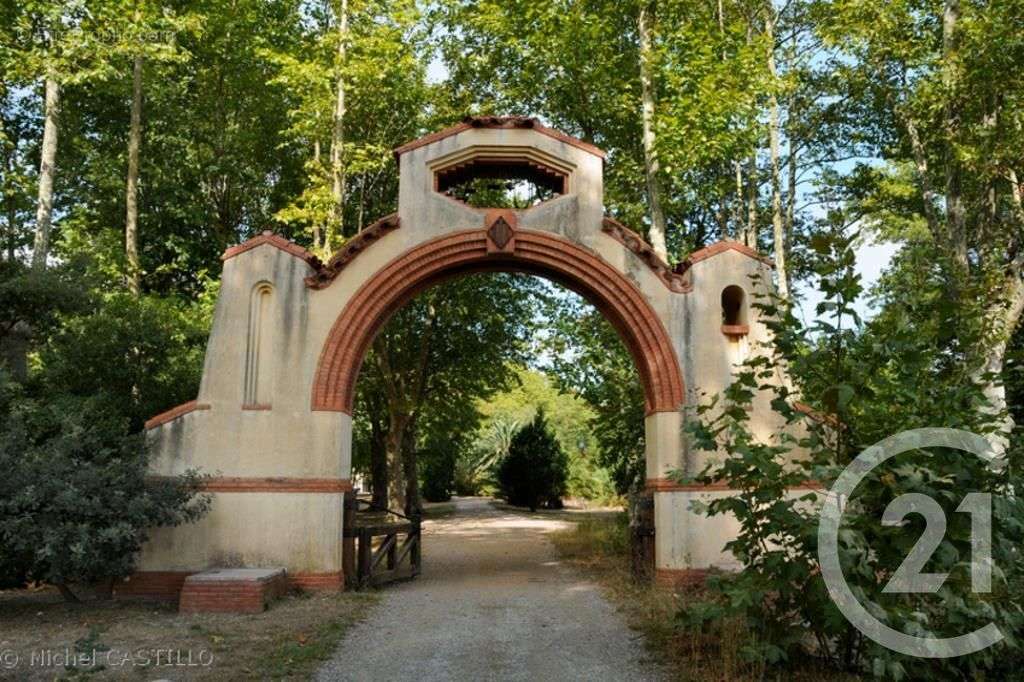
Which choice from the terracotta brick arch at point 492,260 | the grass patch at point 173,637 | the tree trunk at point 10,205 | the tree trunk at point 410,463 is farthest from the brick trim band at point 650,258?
the tree trunk at point 410,463

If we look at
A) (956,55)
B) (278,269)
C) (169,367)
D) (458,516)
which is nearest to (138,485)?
(278,269)

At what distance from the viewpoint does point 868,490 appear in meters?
6.17

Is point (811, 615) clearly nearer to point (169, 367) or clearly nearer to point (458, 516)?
point (169, 367)

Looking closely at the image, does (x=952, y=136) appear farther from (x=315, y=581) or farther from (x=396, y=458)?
(x=396, y=458)

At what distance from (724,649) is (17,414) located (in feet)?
29.8

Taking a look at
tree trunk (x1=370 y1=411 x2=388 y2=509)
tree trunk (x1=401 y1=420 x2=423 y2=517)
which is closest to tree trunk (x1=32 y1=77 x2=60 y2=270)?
tree trunk (x1=401 y1=420 x2=423 y2=517)

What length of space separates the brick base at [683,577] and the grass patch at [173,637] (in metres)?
4.11

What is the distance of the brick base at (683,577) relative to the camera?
11.5m

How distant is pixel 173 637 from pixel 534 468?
2579 cm

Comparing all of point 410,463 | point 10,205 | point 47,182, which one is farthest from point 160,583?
point 410,463

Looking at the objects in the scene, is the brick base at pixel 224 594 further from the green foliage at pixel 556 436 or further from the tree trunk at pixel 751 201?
the green foliage at pixel 556 436

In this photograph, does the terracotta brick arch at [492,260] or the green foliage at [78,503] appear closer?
the green foliage at [78,503]

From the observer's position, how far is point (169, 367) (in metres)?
14.8

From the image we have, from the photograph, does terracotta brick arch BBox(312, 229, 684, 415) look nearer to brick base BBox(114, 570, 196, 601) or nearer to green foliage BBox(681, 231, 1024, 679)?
brick base BBox(114, 570, 196, 601)
